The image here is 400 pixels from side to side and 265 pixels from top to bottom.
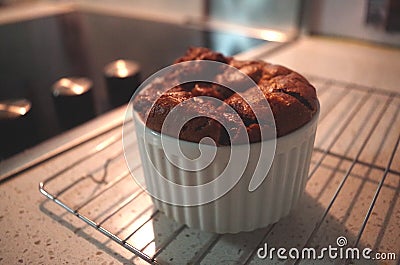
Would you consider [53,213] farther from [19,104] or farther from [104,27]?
[104,27]

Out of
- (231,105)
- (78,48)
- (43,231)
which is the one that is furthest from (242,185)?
(78,48)

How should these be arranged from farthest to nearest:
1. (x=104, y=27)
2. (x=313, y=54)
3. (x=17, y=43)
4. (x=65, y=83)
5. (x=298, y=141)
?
(x=104, y=27) → (x=17, y=43) → (x=313, y=54) → (x=65, y=83) → (x=298, y=141)

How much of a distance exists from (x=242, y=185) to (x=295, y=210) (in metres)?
0.13

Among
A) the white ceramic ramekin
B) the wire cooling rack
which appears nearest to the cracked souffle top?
the white ceramic ramekin

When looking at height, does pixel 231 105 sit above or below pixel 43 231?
above

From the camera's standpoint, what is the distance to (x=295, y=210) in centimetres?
50

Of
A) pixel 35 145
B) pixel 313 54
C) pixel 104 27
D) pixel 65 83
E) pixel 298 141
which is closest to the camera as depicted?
pixel 298 141

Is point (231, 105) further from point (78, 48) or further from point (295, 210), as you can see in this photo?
point (78, 48)

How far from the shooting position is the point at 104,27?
4.28 feet

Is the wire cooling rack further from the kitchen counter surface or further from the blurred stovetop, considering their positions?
the blurred stovetop

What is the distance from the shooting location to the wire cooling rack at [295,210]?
436mm

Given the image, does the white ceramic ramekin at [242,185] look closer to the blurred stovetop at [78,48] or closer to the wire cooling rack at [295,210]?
the wire cooling rack at [295,210]

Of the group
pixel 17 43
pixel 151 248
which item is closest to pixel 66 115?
pixel 151 248

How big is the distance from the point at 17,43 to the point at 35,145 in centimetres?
65
